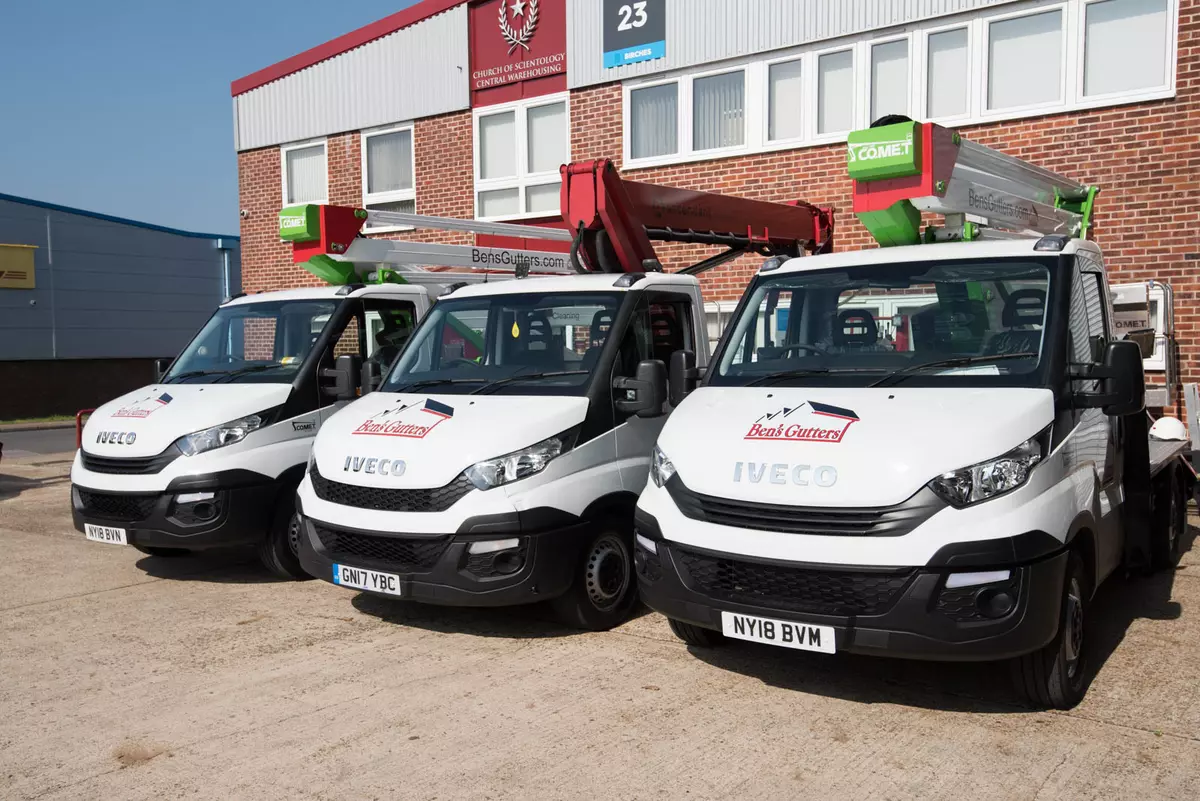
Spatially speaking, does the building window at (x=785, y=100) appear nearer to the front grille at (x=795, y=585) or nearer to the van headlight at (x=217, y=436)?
the van headlight at (x=217, y=436)

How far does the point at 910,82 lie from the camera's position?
11391 mm

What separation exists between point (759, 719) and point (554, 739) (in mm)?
893

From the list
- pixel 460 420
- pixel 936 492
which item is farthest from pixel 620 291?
pixel 936 492

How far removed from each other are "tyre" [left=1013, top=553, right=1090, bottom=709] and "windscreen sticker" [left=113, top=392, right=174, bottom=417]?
5569 mm

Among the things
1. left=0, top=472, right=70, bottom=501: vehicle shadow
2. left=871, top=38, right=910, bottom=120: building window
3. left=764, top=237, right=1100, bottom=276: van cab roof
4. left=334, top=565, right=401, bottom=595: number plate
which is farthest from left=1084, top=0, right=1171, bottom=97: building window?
left=0, top=472, right=70, bottom=501: vehicle shadow

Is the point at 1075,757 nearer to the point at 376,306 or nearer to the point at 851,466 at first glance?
the point at 851,466

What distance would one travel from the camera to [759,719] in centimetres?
455

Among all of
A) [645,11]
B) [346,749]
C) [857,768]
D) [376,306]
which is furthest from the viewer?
[645,11]

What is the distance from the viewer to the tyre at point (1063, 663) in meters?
4.48

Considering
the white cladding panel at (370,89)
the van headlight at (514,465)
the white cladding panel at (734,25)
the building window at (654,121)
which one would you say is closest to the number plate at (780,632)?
the van headlight at (514,465)

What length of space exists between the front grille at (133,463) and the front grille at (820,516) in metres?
3.77

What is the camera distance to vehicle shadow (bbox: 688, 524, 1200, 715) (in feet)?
15.7

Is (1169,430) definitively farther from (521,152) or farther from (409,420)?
(521,152)

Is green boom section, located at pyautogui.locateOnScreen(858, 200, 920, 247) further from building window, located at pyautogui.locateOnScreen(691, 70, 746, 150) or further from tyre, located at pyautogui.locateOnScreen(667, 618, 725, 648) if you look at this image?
building window, located at pyautogui.locateOnScreen(691, 70, 746, 150)
